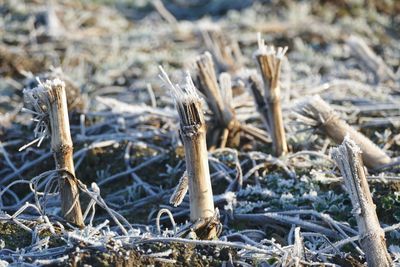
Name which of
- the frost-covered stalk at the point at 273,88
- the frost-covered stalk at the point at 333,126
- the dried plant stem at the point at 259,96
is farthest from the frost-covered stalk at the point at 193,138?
the dried plant stem at the point at 259,96

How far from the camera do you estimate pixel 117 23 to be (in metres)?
7.02

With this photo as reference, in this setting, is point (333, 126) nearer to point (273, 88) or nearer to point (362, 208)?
point (273, 88)

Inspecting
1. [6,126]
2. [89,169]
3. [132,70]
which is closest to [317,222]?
[89,169]

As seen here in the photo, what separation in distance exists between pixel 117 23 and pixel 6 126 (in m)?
3.10

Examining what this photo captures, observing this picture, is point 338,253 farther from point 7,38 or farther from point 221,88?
point 7,38

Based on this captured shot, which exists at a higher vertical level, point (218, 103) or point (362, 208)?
point (218, 103)

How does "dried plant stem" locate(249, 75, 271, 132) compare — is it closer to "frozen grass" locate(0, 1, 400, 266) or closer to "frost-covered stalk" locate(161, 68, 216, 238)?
"frozen grass" locate(0, 1, 400, 266)

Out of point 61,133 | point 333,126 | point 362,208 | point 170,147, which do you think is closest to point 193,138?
point 61,133

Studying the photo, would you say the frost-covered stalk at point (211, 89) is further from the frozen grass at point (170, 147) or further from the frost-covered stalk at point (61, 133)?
the frost-covered stalk at point (61, 133)

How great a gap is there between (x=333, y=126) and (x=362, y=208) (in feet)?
2.69

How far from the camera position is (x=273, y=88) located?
132 inches

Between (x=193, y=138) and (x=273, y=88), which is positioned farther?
(x=273, y=88)

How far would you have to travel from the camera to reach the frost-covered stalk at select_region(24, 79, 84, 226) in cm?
248

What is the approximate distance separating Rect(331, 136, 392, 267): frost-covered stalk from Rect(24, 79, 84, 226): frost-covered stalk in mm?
930
